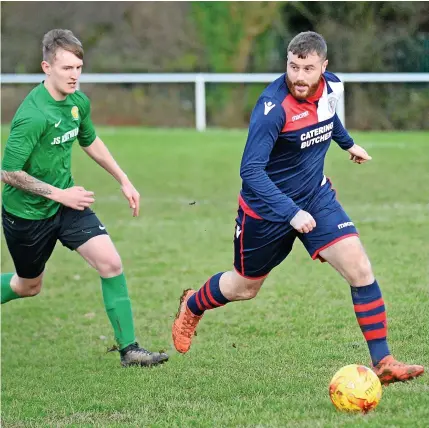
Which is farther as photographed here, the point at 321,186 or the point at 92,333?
the point at 92,333

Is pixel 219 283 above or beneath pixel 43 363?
above

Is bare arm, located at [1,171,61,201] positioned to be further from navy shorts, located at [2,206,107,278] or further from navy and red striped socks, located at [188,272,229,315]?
navy and red striped socks, located at [188,272,229,315]

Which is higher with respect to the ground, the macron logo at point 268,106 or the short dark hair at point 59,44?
the short dark hair at point 59,44

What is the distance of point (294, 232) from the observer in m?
6.17

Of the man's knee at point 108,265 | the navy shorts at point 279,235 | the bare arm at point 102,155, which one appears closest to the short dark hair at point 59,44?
the bare arm at point 102,155

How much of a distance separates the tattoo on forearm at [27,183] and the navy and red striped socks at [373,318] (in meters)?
2.07

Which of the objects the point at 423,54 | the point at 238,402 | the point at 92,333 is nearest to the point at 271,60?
the point at 423,54

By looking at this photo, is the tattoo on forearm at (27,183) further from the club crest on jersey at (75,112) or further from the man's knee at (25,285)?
the man's knee at (25,285)

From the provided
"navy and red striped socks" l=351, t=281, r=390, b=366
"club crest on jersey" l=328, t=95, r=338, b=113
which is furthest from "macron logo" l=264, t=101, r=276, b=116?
"navy and red striped socks" l=351, t=281, r=390, b=366

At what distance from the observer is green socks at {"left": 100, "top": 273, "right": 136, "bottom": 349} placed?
22.8ft

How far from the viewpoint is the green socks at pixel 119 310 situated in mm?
6957

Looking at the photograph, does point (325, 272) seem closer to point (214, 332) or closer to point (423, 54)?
point (214, 332)

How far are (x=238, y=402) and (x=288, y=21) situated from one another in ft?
71.1

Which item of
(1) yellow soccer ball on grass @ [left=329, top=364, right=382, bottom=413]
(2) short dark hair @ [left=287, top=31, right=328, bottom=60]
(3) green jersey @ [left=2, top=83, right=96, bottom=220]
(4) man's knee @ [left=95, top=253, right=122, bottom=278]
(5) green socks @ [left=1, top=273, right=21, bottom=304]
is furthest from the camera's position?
(5) green socks @ [left=1, top=273, right=21, bottom=304]
